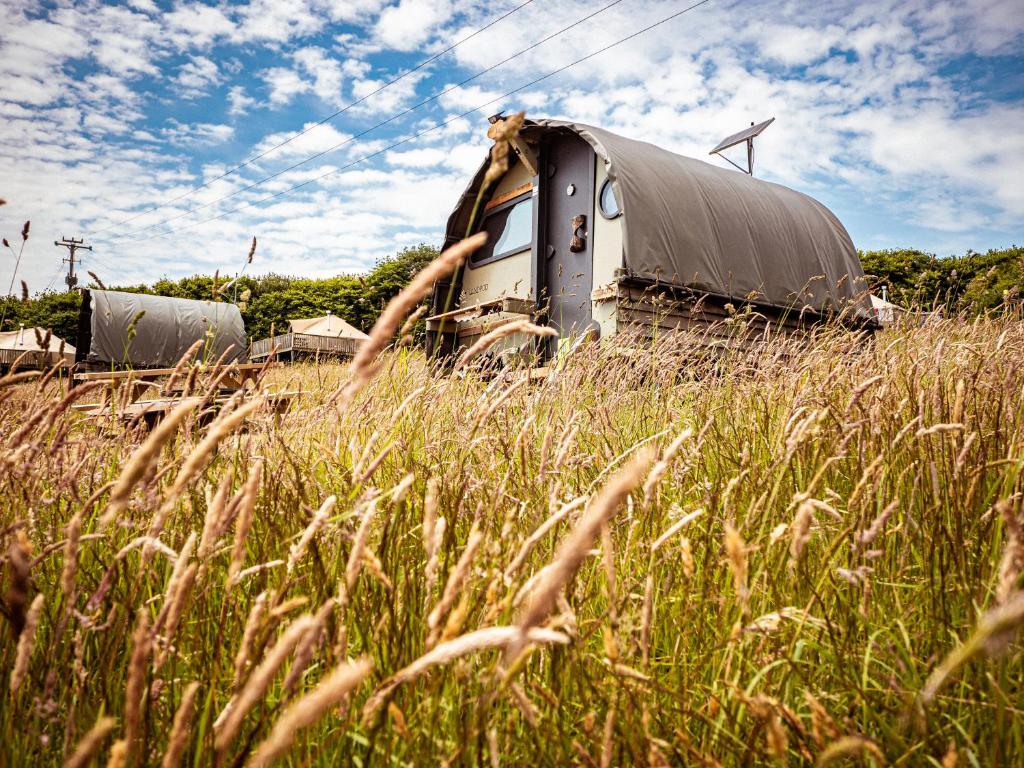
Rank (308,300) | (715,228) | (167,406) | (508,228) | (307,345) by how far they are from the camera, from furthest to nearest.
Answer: (308,300), (307,345), (508,228), (715,228), (167,406)

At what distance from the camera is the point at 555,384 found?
3855 mm

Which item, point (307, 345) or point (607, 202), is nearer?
point (607, 202)

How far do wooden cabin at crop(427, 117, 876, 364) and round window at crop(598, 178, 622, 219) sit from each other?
0.05ft

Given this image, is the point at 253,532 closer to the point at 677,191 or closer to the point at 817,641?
the point at 817,641

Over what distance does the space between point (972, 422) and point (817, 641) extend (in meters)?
1.47

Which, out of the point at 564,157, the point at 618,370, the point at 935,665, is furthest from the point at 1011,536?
the point at 564,157

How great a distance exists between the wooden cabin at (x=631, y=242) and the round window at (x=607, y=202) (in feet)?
0.05

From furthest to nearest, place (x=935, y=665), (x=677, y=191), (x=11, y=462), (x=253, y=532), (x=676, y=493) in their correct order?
(x=677, y=191) < (x=676, y=493) < (x=253, y=532) < (x=935, y=665) < (x=11, y=462)

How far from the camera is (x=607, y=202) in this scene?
9.43 meters

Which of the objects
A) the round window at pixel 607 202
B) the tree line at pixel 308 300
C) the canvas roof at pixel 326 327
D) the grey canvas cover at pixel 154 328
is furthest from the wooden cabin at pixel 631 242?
the tree line at pixel 308 300

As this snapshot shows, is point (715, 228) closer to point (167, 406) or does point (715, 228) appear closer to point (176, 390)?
point (176, 390)

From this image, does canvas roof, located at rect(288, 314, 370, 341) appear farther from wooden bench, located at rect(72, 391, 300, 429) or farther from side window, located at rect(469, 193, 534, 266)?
wooden bench, located at rect(72, 391, 300, 429)

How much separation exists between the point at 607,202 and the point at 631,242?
39.5 inches

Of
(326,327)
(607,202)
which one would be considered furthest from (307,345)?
(607,202)
